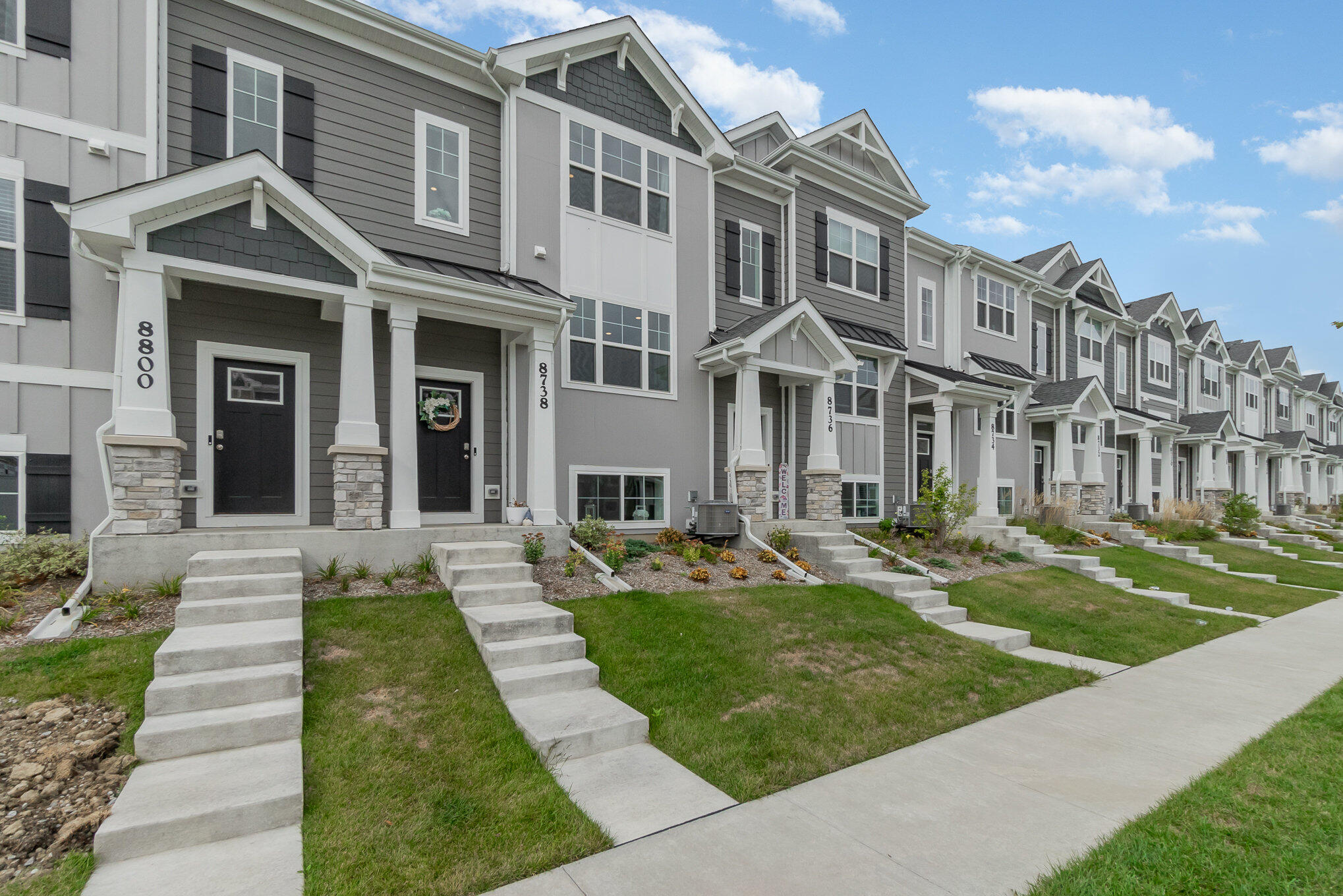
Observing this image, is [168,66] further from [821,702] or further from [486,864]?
[821,702]

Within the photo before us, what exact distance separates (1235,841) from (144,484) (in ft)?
29.1

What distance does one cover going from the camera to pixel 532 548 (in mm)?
7707

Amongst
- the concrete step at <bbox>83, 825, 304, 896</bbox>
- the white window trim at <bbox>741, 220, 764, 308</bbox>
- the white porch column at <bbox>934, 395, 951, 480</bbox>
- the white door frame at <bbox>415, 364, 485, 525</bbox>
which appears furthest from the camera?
the white porch column at <bbox>934, 395, 951, 480</bbox>

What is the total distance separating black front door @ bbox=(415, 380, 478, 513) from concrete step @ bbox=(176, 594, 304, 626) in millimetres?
3530

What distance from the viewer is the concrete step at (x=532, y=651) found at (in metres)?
5.32

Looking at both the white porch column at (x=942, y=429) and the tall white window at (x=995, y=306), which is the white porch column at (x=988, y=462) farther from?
the tall white window at (x=995, y=306)

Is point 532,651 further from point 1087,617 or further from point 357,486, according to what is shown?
point 1087,617

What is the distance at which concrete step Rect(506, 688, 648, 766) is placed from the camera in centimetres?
432

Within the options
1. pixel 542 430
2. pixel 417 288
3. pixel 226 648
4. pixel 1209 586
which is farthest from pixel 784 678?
pixel 1209 586

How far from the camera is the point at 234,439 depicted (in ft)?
26.2

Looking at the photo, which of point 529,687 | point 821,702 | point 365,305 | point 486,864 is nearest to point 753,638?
point 821,702

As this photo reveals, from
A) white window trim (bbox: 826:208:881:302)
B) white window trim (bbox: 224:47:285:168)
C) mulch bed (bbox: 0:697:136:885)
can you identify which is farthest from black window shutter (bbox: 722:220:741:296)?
mulch bed (bbox: 0:697:136:885)

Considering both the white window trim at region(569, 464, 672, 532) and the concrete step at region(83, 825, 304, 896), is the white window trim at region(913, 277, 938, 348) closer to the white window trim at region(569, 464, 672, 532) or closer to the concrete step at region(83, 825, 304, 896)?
the white window trim at region(569, 464, 672, 532)

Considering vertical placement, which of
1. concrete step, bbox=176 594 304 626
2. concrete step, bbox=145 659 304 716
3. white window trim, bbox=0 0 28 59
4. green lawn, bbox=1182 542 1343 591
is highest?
white window trim, bbox=0 0 28 59
